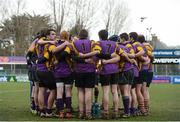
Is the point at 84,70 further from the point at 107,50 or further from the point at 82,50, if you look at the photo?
the point at 107,50

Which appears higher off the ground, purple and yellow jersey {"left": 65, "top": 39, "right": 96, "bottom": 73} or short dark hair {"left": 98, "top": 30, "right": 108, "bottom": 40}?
short dark hair {"left": 98, "top": 30, "right": 108, "bottom": 40}

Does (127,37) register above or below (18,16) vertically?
below

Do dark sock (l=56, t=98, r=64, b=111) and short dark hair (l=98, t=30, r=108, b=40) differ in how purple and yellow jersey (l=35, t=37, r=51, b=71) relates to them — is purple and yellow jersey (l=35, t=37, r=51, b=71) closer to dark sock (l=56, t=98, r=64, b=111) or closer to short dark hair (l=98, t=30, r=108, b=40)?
dark sock (l=56, t=98, r=64, b=111)

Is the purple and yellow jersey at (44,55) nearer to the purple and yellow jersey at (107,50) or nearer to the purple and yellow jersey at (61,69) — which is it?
the purple and yellow jersey at (61,69)

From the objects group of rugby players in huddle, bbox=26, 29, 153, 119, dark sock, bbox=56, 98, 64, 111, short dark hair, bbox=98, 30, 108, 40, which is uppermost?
short dark hair, bbox=98, 30, 108, 40

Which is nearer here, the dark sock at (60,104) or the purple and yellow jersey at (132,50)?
the dark sock at (60,104)

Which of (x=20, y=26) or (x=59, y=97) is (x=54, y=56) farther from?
(x=20, y=26)

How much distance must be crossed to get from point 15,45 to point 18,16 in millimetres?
4862

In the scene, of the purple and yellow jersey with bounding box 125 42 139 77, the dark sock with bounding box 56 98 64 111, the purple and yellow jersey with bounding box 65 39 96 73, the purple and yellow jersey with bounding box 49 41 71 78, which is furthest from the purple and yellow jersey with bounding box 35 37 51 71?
the purple and yellow jersey with bounding box 125 42 139 77

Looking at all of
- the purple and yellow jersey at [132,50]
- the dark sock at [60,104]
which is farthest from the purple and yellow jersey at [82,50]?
the purple and yellow jersey at [132,50]

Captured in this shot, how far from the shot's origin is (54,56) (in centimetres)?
1164

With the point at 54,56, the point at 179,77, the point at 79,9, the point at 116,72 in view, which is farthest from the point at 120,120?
the point at 79,9

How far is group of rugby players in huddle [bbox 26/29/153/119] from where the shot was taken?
11.3 metres

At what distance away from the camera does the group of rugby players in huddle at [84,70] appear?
1127cm
